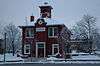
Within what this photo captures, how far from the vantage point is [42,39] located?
5547 cm

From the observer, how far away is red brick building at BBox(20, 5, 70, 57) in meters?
55.0

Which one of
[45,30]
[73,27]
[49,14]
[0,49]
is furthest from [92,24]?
[0,49]

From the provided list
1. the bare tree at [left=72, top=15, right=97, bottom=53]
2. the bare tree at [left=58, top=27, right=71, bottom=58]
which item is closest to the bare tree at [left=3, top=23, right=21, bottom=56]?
the bare tree at [left=72, top=15, right=97, bottom=53]

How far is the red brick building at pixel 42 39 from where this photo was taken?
55.0m

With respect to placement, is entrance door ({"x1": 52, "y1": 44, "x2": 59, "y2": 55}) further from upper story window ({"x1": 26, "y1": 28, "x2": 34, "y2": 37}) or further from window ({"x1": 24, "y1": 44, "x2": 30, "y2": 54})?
window ({"x1": 24, "y1": 44, "x2": 30, "y2": 54})

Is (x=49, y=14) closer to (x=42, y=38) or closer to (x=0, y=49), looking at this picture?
(x=42, y=38)

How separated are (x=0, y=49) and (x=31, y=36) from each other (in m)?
36.5

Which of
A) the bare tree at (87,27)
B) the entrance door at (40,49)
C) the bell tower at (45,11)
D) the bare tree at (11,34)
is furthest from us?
the bare tree at (11,34)

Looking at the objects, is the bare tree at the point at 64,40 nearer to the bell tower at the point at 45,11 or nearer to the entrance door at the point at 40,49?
the entrance door at the point at 40,49

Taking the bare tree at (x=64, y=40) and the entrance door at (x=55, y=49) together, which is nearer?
the bare tree at (x=64, y=40)

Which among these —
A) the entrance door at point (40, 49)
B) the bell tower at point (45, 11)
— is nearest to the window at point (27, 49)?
the entrance door at point (40, 49)

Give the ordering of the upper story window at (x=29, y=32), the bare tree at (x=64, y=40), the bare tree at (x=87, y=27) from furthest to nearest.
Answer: the bare tree at (x=87, y=27) → the upper story window at (x=29, y=32) → the bare tree at (x=64, y=40)

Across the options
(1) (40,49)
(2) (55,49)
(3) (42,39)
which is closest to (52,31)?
(3) (42,39)

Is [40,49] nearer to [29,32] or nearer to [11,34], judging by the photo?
[29,32]
